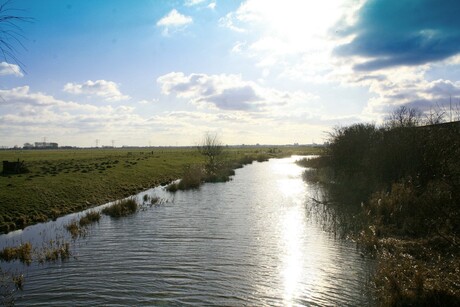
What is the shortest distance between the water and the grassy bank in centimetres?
172

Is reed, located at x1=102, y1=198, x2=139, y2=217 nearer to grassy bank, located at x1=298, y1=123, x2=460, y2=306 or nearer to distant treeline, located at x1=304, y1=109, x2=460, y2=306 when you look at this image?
grassy bank, located at x1=298, y1=123, x2=460, y2=306

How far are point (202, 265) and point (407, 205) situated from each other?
14254 millimetres

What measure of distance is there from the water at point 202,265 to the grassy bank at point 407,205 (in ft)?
5.63

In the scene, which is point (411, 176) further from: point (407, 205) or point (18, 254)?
point (18, 254)

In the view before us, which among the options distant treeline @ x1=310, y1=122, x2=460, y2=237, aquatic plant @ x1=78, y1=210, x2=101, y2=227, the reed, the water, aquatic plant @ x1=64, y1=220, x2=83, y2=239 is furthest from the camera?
the reed

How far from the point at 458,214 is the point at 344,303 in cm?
587

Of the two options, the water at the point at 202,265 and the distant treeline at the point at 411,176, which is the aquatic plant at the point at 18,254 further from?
the distant treeline at the point at 411,176

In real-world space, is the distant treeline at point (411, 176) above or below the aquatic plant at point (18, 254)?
above

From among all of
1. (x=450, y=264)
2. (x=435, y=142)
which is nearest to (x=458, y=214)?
(x=450, y=264)

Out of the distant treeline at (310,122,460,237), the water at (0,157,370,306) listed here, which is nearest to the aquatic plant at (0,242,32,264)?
the water at (0,157,370,306)

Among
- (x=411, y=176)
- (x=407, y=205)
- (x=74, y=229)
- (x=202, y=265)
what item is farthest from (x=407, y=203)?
(x=74, y=229)

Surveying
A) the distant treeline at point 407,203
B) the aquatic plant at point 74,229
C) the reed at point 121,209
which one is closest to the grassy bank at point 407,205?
Answer: the distant treeline at point 407,203

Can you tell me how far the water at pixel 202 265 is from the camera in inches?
541

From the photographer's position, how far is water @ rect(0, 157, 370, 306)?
45.1 ft
